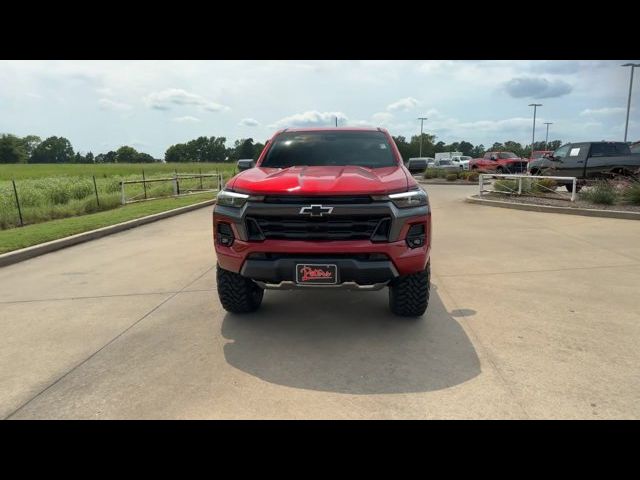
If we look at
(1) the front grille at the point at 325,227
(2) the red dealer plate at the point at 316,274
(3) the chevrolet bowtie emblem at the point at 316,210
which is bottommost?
(2) the red dealer plate at the point at 316,274

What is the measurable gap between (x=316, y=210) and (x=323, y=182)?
306mm

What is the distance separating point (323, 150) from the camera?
4977 millimetres

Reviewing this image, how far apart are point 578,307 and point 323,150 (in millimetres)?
3102

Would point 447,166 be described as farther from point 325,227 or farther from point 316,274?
point 316,274

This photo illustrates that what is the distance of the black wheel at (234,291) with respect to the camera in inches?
164

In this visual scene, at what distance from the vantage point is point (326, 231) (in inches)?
142

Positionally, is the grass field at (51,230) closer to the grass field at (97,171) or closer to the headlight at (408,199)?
the headlight at (408,199)

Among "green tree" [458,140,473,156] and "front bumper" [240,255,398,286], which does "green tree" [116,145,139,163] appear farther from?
"front bumper" [240,255,398,286]

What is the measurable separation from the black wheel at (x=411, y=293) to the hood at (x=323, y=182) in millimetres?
806

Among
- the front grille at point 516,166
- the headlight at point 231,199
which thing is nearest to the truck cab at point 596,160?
the headlight at point 231,199

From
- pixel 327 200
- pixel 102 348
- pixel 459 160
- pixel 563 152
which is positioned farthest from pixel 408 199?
pixel 459 160

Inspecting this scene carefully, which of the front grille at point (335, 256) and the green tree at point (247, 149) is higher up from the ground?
the green tree at point (247, 149)

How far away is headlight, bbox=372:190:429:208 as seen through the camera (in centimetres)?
361

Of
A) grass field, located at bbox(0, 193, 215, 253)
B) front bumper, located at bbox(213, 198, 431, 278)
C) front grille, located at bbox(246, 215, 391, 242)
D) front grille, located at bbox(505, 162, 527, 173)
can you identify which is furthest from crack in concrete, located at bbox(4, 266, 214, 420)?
front grille, located at bbox(505, 162, 527, 173)
